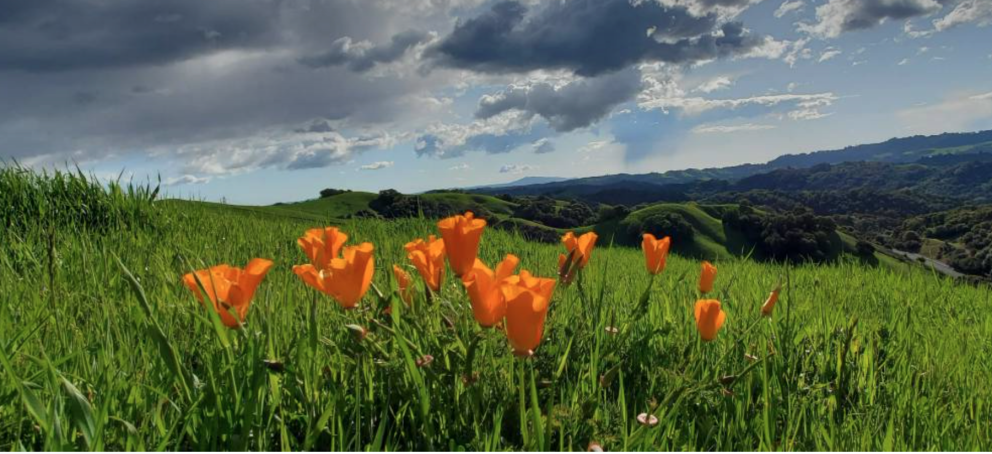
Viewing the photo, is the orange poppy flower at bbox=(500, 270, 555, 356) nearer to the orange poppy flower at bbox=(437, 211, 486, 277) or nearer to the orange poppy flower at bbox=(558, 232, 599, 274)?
the orange poppy flower at bbox=(437, 211, 486, 277)

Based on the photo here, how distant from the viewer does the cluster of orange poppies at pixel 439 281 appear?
5.56 feet

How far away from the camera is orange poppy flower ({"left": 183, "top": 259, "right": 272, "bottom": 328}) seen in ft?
6.38

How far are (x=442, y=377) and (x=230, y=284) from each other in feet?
2.81

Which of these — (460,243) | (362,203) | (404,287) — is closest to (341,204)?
(362,203)

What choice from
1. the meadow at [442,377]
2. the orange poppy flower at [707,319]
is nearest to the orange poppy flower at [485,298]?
the meadow at [442,377]

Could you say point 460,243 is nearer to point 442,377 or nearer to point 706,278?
point 442,377

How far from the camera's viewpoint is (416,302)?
2729 millimetres

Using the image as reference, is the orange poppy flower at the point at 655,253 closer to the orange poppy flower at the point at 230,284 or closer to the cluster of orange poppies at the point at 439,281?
the cluster of orange poppies at the point at 439,281

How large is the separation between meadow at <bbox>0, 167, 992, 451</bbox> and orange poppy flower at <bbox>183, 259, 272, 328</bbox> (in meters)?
0.07

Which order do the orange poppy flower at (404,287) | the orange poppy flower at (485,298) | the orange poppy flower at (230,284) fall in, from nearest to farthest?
the orange poppy flower at (485,298) → the orange poppy flower at (230,284) → the orange poppy flower at (404,287)

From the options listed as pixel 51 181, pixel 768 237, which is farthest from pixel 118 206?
pixel 768 237

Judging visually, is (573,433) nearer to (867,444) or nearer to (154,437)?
(867,444)

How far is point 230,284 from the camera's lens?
197 centimetres

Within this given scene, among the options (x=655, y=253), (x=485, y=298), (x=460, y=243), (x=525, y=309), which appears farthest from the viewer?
(x=655, y=253)
